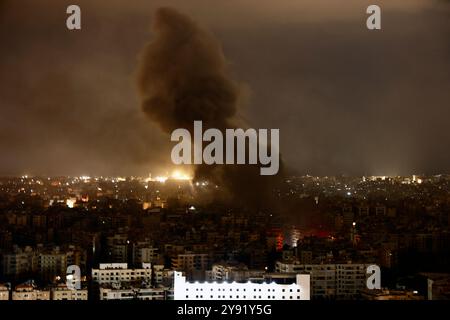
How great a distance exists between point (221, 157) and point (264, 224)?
59cm

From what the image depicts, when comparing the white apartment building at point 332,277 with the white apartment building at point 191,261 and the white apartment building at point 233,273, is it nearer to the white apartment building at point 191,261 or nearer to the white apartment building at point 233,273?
the white apartment building at point 233,273

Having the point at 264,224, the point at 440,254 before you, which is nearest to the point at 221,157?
the point at 264,224

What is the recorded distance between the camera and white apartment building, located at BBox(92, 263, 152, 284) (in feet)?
19.2

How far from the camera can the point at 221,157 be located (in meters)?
6.29

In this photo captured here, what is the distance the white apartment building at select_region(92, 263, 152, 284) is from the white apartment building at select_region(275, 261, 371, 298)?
0.86 metres

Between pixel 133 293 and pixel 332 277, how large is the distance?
126cm

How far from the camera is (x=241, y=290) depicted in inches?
210

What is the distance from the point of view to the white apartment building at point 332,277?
562cm

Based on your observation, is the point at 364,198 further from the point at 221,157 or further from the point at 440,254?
the point at 221,157

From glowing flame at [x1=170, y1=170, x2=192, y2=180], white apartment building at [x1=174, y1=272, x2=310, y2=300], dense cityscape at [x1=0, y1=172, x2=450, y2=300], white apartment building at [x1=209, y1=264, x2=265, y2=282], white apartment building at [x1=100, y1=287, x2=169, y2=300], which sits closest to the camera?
white apartment building at [x1=174, y1=272, x2=310, y2=300]

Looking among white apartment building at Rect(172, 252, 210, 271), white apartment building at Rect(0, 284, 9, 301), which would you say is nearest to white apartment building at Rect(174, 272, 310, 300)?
white apartment building at Rect(172, 252, 210, 271)

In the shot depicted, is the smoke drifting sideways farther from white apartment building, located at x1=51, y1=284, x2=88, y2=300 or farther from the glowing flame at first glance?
white apartment building, located at x1=51, y1=284, x2=88, y2=300

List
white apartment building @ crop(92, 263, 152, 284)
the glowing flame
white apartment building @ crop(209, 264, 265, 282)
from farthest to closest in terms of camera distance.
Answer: the glowing flame < white apartment building @ crop(92, 263, 152, 284) < white apartment building @ crop(209, 264, 265, 282)

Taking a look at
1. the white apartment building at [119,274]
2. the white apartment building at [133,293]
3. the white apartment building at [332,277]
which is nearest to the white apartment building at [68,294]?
the white apartment building at [133,293]
